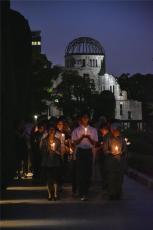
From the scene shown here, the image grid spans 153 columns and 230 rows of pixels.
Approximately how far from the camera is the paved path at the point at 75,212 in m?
13.6

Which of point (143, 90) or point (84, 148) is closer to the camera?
point (84, 148)

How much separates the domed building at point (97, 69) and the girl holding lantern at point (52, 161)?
512 feet

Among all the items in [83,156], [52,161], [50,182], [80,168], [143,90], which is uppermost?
[143,90]

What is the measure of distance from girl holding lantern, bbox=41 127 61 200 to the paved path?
0.31m

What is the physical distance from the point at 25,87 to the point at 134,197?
754 inches

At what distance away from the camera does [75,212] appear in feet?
51.5

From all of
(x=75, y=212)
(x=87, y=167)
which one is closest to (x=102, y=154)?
(x=87, y=167)

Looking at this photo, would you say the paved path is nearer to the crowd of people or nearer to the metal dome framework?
the crowd of people

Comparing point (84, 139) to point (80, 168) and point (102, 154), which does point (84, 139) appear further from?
point (102, 154)

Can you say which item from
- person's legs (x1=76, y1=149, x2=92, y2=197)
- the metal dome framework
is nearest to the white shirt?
person's legs (x1=76, y1=149, x2=92, y2=197)

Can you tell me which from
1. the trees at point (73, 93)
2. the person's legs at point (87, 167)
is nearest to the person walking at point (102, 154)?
the person's legs at point (87, 167)

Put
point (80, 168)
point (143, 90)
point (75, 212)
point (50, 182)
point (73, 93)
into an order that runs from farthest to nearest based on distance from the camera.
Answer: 1. point (143, 90)
2. point (73, 93)
3. point (80, 168)
4. point (50, 182)
5. point (75, 212)

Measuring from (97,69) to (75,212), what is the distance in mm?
181025

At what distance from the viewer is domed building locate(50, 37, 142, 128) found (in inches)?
6978
